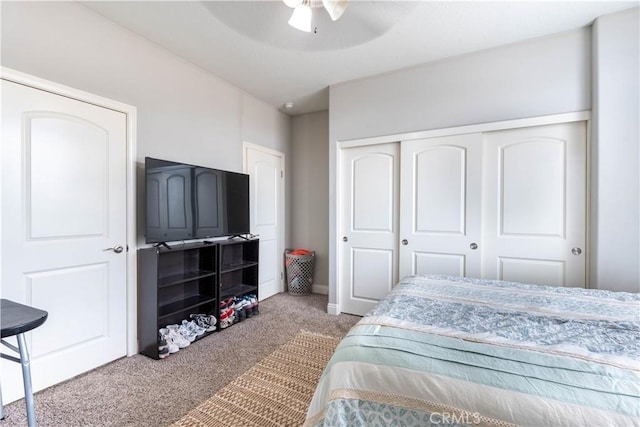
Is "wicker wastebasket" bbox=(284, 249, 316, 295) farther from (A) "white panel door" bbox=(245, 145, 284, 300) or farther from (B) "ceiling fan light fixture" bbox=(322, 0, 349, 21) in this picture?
(B) "ceiling fan light fixture" bbox=(322, 0, 349, 21)

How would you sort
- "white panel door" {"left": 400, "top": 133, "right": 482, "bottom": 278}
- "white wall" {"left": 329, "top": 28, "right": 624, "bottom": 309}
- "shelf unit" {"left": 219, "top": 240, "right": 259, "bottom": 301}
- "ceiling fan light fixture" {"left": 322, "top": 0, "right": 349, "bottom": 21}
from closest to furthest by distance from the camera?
"ceiling fan light fixture" {"left": 322, "top": 0, "right": 349, "bottom": 21} < "white wall" {"left": 329, "top": 28, "right": 624, "bottom": 309} < "white panel door" {"left": 400, "top": 133, "right": 482, "bottom": 278} < "shelf unit" {"left": 219, "top": 240, "right": 259, "bottom": 301}

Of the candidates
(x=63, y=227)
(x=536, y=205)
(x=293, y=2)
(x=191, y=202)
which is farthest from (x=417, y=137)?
(x=63, y=227)

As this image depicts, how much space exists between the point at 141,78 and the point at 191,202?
1.11m

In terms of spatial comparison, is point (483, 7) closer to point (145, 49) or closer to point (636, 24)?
point (636, 24)

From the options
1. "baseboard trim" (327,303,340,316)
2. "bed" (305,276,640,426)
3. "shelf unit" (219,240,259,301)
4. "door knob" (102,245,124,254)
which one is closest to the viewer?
"bed" (305,276,640,426)

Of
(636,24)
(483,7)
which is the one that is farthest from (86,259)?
(636,24)

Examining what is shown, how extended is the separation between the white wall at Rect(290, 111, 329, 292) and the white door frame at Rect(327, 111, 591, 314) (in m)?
0.76

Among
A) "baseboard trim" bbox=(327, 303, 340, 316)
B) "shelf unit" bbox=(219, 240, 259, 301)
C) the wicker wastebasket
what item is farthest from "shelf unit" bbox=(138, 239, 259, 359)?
"baseboard trim" bbox=(327, 303, 340, 316)

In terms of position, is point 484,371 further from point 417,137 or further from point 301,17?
point 417,137

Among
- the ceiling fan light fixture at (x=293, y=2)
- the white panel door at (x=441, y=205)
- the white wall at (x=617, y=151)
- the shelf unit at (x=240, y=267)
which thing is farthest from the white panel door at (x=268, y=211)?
the white wall at (x=617, y=151)

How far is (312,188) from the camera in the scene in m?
4.13

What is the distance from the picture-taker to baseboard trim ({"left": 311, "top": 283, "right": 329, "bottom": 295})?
13.2 feet

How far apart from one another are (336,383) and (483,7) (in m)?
2.59

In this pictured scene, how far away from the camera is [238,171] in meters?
3.33
